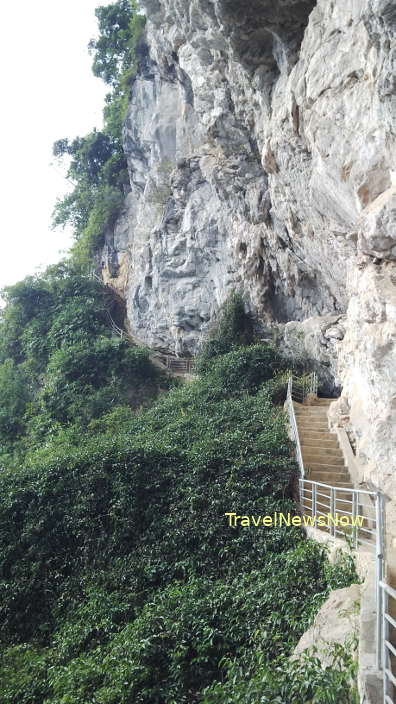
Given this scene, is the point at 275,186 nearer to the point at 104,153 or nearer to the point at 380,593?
the point at 380,593

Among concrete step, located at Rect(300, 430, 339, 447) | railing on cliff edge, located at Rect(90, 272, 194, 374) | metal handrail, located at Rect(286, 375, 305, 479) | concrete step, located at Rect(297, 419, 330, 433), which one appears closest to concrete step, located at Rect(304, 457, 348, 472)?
metal handrail, located at Rect(286, 375, 305, 479)

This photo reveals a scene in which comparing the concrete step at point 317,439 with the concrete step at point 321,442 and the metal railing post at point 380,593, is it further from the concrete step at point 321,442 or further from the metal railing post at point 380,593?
the metal railing post at point 380,593

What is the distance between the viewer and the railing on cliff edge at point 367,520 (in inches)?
130

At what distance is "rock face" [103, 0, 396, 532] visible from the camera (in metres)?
7.69

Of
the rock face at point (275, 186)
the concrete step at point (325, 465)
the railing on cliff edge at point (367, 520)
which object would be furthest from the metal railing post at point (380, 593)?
the concrete step at point (325, 465)

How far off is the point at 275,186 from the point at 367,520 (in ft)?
26.4

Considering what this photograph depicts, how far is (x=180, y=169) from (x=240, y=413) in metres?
10.6

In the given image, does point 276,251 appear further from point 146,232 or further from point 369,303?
point 146,232

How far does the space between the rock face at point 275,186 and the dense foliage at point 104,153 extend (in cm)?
107

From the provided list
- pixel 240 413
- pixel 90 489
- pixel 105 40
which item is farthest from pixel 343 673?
pixel 105 40

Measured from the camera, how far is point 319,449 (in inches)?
398

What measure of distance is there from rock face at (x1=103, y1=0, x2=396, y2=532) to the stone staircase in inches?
32.8

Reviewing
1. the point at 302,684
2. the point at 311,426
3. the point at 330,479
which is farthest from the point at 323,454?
the point at 302,684

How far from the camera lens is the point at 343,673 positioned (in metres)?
3.99
